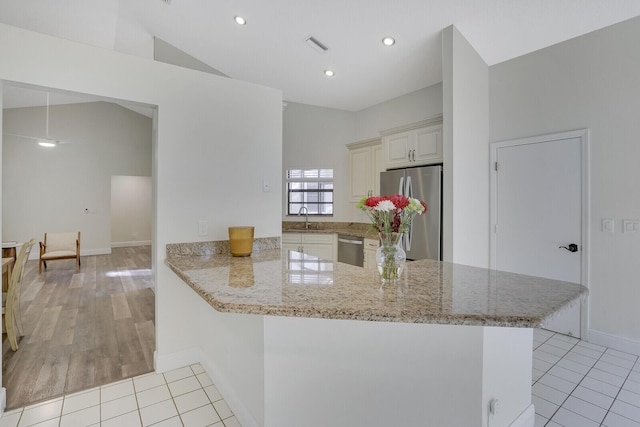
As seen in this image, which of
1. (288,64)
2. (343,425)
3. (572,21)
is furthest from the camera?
(288,64)

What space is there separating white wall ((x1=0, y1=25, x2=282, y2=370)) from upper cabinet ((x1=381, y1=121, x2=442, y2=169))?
1792 millimetres

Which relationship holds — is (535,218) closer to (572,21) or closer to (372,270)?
(572,21)

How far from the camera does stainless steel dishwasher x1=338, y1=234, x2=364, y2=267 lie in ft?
14.6

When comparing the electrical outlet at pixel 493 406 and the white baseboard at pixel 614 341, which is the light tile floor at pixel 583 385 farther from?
the electrical outlet at pixel 493 406

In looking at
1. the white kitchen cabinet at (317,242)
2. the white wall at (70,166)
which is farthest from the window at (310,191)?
the white wall at (70,166)

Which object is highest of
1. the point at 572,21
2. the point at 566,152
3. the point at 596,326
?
the point at 572,21

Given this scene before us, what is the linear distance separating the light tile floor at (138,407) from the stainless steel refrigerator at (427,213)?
2286 millimetres

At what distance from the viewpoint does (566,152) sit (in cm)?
304

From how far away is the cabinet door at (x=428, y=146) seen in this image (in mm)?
3562

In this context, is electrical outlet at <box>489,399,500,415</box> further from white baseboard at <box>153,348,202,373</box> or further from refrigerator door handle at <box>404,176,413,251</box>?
refrigerator door handle at <box>404,176,413,251</box>

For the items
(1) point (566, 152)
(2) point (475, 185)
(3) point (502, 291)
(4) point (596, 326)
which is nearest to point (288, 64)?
(2) point (475, 185)

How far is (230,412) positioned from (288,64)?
12.3 feet

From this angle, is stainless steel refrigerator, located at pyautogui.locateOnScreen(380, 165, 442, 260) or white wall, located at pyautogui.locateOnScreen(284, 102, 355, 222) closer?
stainless steel refrigerator, located at pyautogui.locateOnScreen(380, 165, 442, 260)

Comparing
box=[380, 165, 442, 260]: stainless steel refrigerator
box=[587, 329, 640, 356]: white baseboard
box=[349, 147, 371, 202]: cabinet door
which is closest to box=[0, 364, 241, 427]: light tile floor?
box=[380, 165, 442, 260]: stainless steel refrigerator
